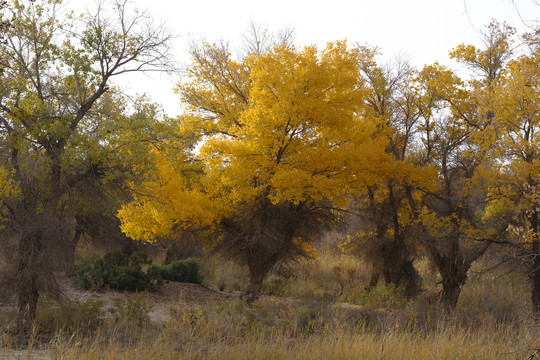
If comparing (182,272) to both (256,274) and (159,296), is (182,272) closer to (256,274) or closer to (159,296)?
(159,296)

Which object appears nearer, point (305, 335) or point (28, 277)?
point (305, 335)

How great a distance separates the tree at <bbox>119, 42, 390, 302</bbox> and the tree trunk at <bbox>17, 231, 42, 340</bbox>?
334 cm

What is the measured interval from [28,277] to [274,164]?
20.6ft

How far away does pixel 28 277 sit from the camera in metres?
9.58

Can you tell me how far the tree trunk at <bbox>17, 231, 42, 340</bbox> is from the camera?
30.6ft

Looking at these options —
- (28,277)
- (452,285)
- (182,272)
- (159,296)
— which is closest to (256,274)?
(159,296)

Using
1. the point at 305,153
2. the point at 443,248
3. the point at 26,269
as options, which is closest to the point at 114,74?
the point at 26,269

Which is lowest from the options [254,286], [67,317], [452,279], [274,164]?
[67,317]

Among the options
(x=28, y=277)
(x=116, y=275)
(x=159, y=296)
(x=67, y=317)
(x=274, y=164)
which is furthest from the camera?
(x=116, y=275)

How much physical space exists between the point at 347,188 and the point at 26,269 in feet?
28.3

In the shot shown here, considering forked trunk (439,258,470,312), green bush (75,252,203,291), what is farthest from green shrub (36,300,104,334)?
forked trunk (439,258,470,312)

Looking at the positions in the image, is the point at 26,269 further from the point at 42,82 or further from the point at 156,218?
the point at 156,218

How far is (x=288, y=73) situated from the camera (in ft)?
43.2

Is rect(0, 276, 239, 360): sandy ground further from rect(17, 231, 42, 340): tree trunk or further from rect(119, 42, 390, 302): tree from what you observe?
rect(17, 231, 42, 340): tree trunk
